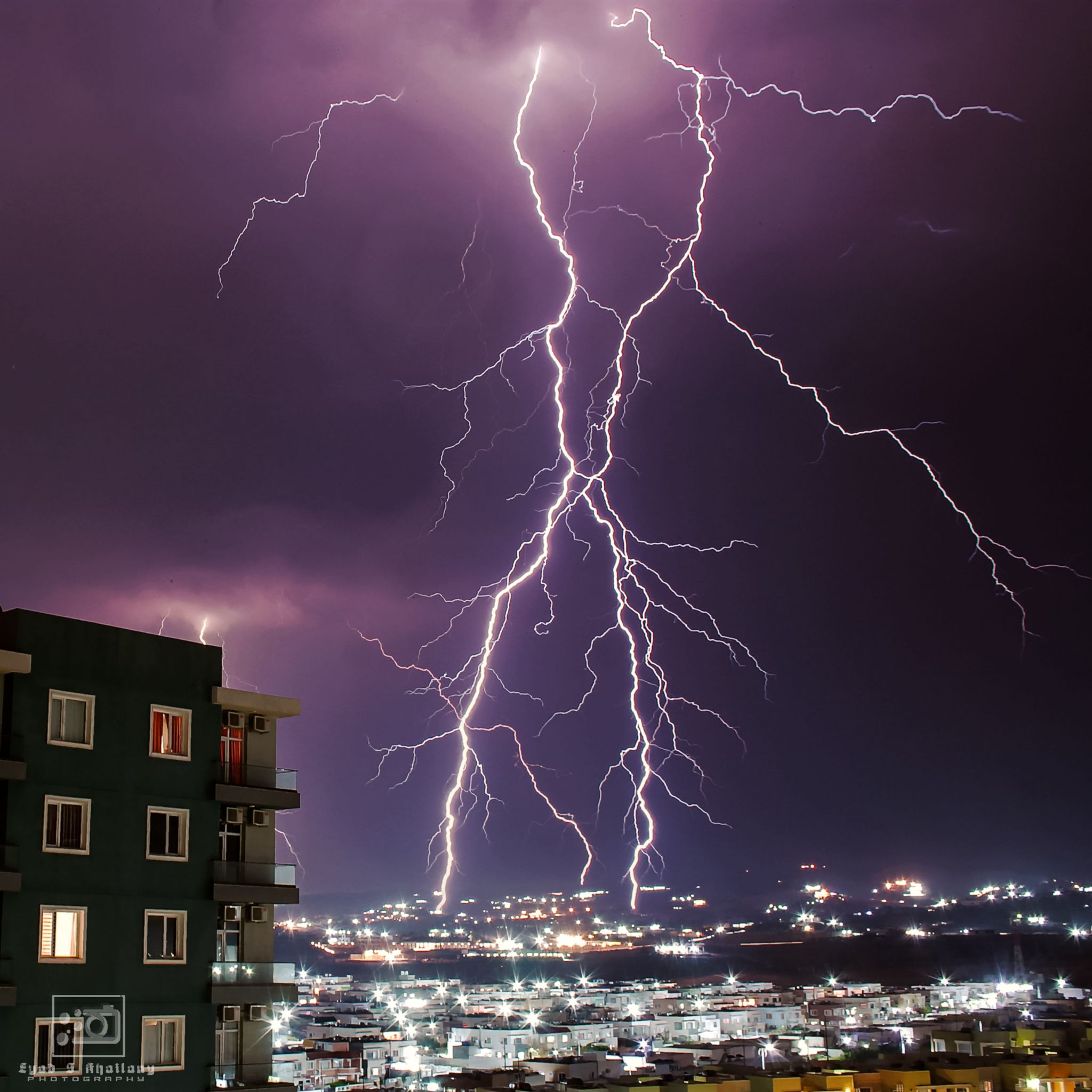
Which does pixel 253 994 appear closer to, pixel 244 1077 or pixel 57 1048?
pixel 244 1077

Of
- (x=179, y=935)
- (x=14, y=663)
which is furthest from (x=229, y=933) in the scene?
(x=14, y=663)

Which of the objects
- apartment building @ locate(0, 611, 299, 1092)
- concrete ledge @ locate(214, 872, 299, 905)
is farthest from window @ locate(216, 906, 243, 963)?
concrete ledge @ locate(214, 872, 299, 905)

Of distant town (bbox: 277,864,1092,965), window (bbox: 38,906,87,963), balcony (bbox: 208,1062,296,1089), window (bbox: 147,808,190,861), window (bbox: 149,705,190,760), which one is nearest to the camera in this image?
window (bbox: 38,906,87,963)

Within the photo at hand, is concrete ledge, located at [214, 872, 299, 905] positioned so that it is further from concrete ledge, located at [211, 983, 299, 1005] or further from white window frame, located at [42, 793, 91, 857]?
white window frame, located at [42, 793, 91, 857]

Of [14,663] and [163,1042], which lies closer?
[14,663]

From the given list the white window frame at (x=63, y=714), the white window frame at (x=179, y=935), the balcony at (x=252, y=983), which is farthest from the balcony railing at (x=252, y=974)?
the white window frame at (x=63, y=714)

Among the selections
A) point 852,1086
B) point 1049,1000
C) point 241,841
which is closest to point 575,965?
point 1049,1000

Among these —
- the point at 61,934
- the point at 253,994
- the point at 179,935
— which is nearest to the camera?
the point at 61,934
